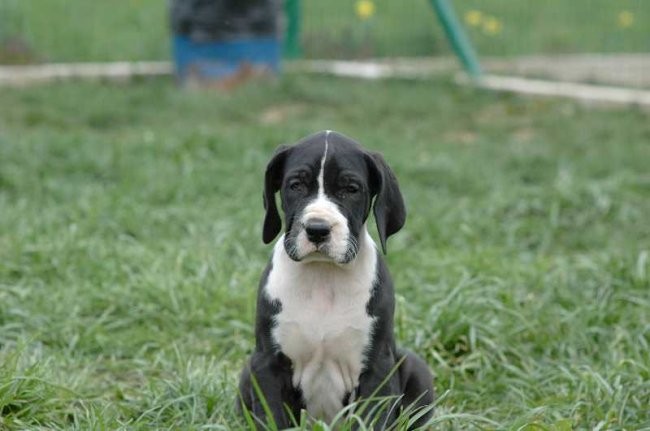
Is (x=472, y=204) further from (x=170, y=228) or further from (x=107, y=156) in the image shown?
(x=107, y=156)

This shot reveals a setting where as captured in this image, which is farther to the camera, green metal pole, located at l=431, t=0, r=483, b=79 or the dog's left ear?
green metal pole, located at l=431, t=0, r=483, b=79

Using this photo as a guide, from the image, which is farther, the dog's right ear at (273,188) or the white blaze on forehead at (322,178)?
the dog's right ear at (273,188)

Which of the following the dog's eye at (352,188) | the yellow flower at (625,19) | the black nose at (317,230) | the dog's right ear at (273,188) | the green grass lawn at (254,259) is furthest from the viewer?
the yellow flower at (625,19)

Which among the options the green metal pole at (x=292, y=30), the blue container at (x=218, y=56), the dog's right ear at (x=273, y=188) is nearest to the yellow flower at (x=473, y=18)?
the green metal pole at (x=292, y=30)

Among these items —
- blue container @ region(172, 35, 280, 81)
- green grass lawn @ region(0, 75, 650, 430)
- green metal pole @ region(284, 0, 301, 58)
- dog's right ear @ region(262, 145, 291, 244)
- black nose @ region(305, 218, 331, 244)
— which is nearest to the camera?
black nose @ region(305, 218, 331, 244)

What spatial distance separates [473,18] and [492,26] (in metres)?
0.27

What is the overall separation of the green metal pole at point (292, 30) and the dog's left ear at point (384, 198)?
387 inches

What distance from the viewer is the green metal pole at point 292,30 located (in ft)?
43.0

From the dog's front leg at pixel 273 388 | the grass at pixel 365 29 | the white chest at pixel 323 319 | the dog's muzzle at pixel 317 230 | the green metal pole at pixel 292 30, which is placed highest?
the dog's muzzle at pixel 317 230

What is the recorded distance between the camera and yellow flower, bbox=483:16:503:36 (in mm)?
14763

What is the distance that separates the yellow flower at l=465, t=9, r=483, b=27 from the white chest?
37.9 ft

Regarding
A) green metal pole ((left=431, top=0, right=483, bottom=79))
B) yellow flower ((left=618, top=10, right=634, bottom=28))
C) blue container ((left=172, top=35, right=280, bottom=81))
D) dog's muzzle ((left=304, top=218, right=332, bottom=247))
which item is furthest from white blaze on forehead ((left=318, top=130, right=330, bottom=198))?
yellow flower ((left=618, top=10, right=634, bottom=28))

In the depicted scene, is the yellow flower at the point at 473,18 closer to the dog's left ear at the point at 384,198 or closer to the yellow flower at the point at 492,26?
the yellow flower at the point at 492,26

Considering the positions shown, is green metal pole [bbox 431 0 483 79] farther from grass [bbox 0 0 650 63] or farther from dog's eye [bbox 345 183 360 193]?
dog's eye [bbox 345 183 360 193]
